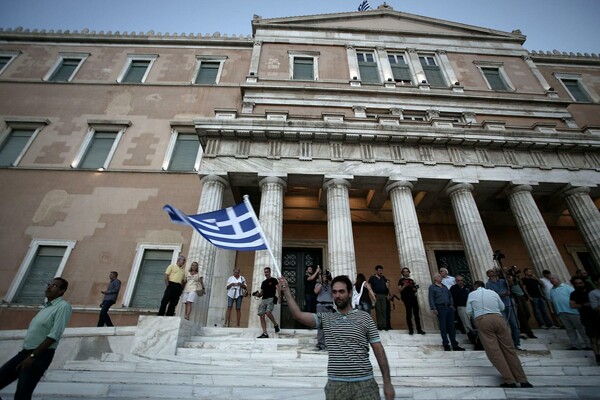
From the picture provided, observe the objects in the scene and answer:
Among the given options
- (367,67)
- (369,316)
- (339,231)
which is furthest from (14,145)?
(369,316)

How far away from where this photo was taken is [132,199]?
516 inches

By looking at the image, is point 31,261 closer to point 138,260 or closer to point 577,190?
point 138,260

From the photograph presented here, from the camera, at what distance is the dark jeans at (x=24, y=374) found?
3.39 metres

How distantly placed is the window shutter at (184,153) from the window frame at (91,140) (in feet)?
8.89

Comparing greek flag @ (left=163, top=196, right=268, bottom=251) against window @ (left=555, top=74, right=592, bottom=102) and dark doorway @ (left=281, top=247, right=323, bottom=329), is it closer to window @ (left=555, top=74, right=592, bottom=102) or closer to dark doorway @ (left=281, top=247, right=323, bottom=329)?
dark doorway @ (left=281, top=247, right=323, bottom=329)

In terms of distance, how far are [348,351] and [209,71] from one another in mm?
18533

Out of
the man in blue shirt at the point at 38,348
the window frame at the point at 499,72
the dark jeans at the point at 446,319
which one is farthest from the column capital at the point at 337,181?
the window frame at the point at 499,72

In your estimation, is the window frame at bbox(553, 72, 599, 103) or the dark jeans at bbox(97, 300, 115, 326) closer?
the dark jeans at bbox(97, 300, 115, 326)

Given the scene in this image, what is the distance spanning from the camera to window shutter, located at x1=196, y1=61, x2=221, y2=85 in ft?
57.6

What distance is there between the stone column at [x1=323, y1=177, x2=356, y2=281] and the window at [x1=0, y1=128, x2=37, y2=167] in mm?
14127

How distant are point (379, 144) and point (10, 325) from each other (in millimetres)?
14495

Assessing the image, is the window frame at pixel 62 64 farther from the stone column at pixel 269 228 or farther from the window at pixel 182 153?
the stone column at pixel 269 228

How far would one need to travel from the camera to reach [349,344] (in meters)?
2.69

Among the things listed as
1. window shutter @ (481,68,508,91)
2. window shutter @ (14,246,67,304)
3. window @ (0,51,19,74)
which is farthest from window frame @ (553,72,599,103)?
window @ (0,51,19,74)
